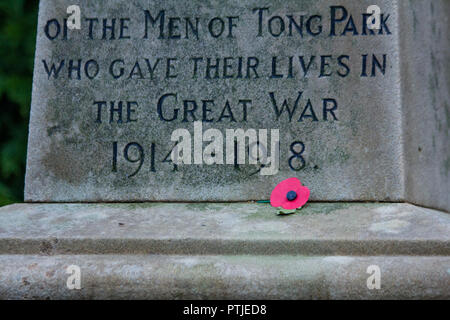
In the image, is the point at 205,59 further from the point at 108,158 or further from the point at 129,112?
the point at 108,158

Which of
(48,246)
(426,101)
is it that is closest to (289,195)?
(426,101)

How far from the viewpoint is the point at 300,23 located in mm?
2451

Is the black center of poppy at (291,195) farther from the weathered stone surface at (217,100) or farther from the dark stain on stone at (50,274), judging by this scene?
A: the dark stain on stone at (50,274)

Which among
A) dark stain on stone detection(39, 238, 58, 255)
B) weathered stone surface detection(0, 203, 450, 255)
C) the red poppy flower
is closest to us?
weathered stone surface detection(0, 203, 450, 255)

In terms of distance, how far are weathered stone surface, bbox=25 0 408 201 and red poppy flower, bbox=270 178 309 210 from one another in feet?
0.15

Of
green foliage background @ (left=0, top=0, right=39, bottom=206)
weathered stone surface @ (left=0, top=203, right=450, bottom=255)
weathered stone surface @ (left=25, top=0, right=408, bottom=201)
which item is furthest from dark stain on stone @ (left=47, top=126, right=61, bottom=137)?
green foliage background @ (left=0, top=0, right=39, bottom=206)

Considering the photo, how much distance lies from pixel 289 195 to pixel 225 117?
1.59 feet

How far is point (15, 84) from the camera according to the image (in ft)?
12.6

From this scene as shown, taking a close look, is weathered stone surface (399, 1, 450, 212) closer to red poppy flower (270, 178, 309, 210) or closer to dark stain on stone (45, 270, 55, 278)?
red poppy flower (270, 178, 309, 210)

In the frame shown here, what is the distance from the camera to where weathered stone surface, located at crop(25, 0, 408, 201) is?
2.34m

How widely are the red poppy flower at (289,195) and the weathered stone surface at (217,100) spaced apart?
46 millimetres

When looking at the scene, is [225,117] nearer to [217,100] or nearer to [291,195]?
[217,100]

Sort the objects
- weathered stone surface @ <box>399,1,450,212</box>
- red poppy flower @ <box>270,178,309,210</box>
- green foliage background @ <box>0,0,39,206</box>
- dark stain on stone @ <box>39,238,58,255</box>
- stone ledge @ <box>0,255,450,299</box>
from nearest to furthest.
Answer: stone ledge @ <box>0,255,450,299</box>, dark stain on stone @ <box>39,238,58,255</box>, red poppy flower @ <box>270,178,309,210</box>, weathered stone surface @ <box>399,1,450,212</box>, green foliage background @ <box>0,0,39,206</box>
